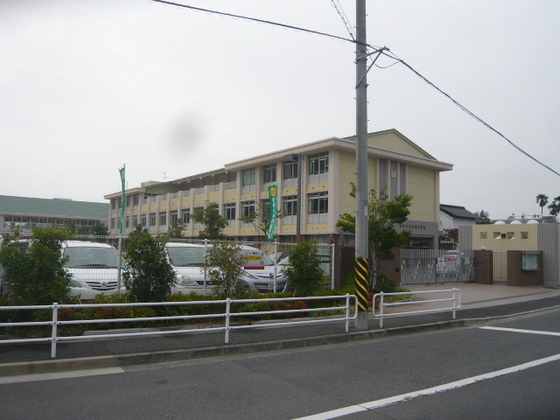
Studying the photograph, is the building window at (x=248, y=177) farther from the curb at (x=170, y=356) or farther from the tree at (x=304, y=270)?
the curb at (x=170, y=356)

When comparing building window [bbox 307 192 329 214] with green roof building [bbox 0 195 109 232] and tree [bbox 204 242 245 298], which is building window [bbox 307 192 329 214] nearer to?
tree [bbox 204 242 245 298]

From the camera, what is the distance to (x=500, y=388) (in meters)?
6.98

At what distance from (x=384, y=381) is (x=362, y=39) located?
27.5 ft

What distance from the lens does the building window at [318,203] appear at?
121 feet

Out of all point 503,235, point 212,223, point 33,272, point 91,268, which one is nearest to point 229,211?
point 212,223

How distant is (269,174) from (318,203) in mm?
7083

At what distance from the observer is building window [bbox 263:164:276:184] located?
42.4 metres

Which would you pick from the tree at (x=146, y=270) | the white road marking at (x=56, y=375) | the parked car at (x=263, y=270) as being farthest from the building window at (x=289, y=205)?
the white road marking at (x=56, y=375)

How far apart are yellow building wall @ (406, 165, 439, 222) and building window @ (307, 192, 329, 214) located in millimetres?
8829

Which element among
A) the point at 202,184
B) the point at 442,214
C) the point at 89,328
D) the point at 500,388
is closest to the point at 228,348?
the point at 89,328

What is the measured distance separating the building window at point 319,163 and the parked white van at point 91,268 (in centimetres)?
2612

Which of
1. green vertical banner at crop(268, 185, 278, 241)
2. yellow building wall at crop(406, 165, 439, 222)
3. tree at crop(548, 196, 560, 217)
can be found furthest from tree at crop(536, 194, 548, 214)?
green vertical banner at crop(268, 185, 278, 241)

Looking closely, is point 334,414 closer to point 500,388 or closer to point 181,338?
point 500,388

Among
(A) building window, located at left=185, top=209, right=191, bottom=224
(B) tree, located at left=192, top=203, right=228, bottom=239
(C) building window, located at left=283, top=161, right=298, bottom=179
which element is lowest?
(B) tree, located at left=192, top=203, right=228, bottom=239
